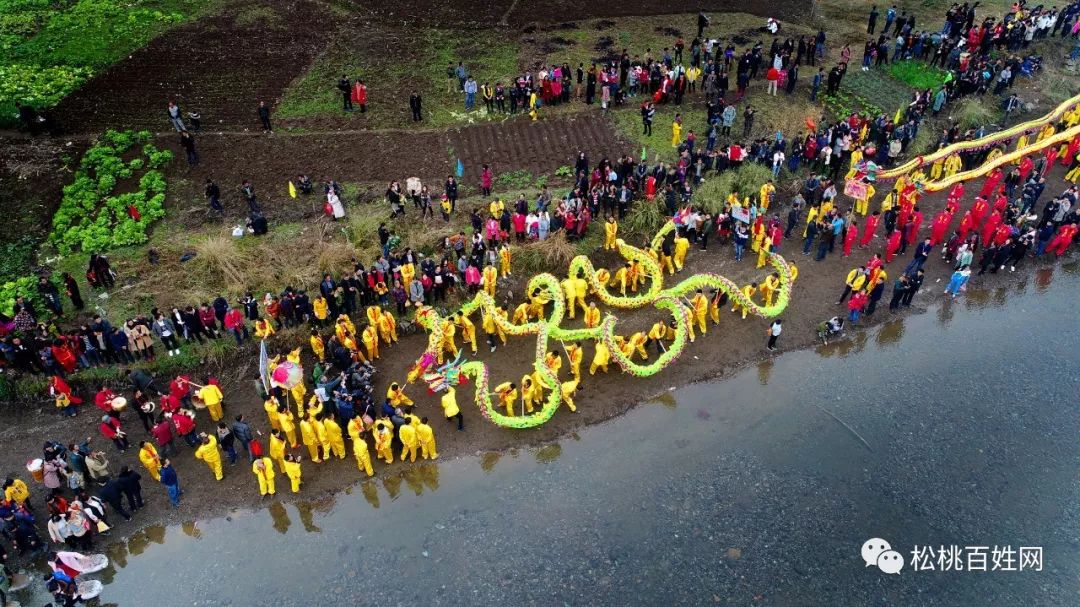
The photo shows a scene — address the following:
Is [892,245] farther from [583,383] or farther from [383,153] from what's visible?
[383,153]

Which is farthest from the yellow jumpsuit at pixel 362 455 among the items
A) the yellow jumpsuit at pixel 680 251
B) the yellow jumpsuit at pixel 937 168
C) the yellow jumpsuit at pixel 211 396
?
the yellow jumpsuit at pixel 937 168

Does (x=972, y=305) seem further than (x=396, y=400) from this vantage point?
Yes

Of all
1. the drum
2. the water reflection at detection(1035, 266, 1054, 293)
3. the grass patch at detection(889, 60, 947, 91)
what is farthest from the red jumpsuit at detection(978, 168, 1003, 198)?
the drum

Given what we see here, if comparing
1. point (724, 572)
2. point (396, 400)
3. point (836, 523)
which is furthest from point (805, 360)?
point (396, 400)

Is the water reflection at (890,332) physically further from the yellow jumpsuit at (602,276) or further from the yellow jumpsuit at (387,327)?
the yellow jumpsuit at (387,327)

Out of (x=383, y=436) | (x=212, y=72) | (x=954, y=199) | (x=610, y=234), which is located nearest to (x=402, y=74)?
(x=212, y=72)

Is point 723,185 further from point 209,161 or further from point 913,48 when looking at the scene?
point 209,161

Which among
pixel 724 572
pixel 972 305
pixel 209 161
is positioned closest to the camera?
pixel 724 572
